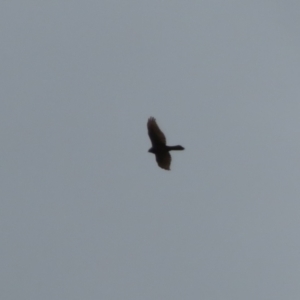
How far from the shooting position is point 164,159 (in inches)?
5817

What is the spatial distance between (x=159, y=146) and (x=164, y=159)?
0.82 meters

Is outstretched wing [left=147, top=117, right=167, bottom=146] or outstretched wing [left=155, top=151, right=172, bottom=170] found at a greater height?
outstretched wing [left=147, top=117, right=167, bottom=146]

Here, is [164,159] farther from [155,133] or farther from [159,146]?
[155,133]

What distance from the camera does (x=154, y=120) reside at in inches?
5782

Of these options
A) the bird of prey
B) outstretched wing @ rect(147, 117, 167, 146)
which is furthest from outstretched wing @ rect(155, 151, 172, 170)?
outstretched wing @ rect(147, 117, 167, 146)

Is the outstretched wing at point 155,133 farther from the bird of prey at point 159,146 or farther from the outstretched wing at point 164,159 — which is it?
the outstretched wing at point 164,159

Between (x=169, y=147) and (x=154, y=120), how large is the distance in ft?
4.68

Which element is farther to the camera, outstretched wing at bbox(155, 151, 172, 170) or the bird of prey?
outstretched wing at bbox(155, 151, 172, 170)

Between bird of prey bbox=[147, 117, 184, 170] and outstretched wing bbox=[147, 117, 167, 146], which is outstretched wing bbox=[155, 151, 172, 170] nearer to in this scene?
bird of prey bbox=[147, 117, 184, 170]

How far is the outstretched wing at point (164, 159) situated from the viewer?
148m

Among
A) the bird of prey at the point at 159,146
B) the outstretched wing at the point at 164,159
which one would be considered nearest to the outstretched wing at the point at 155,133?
the bird of prey at the point at 159,146

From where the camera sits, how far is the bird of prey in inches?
5778

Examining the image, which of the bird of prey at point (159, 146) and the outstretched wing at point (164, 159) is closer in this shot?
the bird of prey at point (159, 146)

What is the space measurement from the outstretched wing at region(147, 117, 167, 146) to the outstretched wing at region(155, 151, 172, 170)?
26.3 inches
